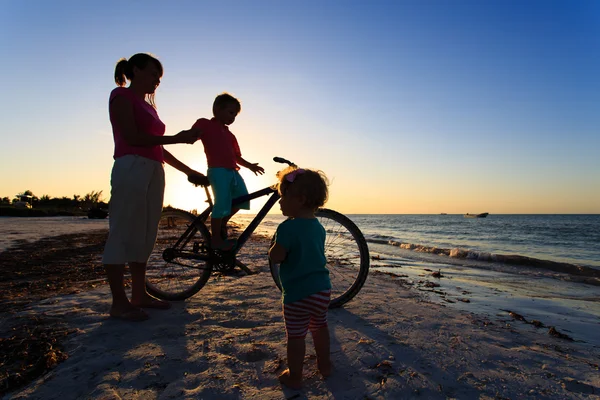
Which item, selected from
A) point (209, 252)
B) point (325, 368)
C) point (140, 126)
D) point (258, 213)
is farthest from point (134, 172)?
point (325, 368)

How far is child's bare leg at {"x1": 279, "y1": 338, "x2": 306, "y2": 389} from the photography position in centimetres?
176

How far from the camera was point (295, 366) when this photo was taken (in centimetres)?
177

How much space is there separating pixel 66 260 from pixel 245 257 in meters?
3.54

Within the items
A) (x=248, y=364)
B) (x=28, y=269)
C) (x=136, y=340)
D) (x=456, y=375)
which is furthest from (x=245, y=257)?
(x=456, y=375)

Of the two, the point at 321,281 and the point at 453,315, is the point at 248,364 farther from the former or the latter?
the point at 453,315

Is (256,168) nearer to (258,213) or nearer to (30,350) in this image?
(258,213)

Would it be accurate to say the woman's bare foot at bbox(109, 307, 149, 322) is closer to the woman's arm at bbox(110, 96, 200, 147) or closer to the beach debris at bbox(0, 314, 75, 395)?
the beach debris at bbox(0, 314, 75, 395)

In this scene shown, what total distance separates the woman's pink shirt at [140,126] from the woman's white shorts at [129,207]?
0.06 m

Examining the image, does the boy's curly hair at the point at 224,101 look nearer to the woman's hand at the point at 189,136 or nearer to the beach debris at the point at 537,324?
the woman's hand at the point at 189,136

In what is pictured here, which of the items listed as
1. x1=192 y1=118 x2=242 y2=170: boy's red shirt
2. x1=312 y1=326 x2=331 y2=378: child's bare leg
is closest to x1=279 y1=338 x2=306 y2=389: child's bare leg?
x1=312 y1=326 x2=331 y2=378: child's bare leg

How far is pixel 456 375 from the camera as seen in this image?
1885 mm

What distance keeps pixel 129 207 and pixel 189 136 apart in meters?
0.84

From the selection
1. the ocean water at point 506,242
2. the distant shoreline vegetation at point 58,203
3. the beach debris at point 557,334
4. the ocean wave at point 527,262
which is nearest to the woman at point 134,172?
the beach debris at point 557,334

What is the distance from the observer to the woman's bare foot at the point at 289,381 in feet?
5.73
